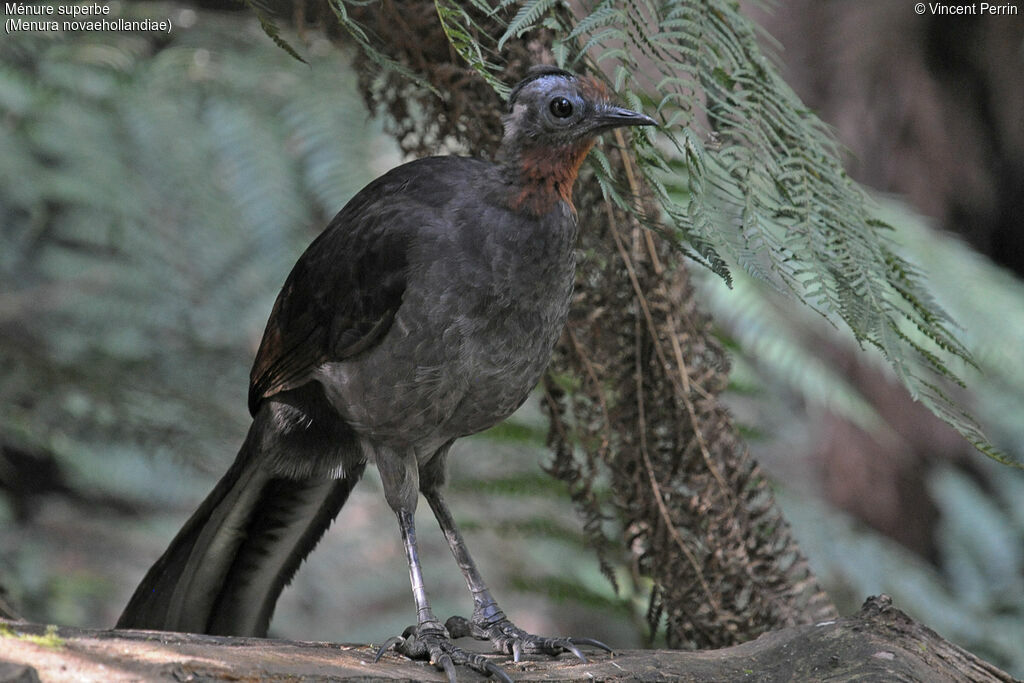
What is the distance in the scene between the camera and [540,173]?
→ 2213mm

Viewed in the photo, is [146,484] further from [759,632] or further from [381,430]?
[759,632]

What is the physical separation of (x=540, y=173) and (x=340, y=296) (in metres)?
0.53

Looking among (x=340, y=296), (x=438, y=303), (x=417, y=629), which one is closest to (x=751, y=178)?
(x=438, y=303)

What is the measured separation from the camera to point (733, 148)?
2055mm

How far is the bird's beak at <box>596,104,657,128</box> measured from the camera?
6.67 ft

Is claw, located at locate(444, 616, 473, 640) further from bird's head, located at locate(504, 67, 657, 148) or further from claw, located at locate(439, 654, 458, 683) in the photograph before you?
bird's head, located at locate(504, 67, 657, 148)

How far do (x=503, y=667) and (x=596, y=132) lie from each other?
1125 mm

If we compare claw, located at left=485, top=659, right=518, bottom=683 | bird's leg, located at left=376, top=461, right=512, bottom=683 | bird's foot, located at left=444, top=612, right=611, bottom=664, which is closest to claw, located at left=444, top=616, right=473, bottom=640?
bird's foot, located at left=444, top=612, right=611, bottom=664

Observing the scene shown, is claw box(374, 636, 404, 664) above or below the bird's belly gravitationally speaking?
below

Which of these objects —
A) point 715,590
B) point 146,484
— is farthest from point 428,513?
point 715,590

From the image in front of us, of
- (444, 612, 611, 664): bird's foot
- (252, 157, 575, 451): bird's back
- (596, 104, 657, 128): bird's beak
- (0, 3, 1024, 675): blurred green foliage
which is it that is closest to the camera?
(596, 104, 657, 128): bird's beak

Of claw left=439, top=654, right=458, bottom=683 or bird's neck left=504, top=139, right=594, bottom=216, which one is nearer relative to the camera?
claw left=439, top=654, right=458, bottom=683

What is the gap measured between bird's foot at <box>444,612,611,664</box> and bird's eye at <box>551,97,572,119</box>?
114 cm

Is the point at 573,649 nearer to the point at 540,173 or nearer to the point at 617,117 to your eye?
the point at 540,173
